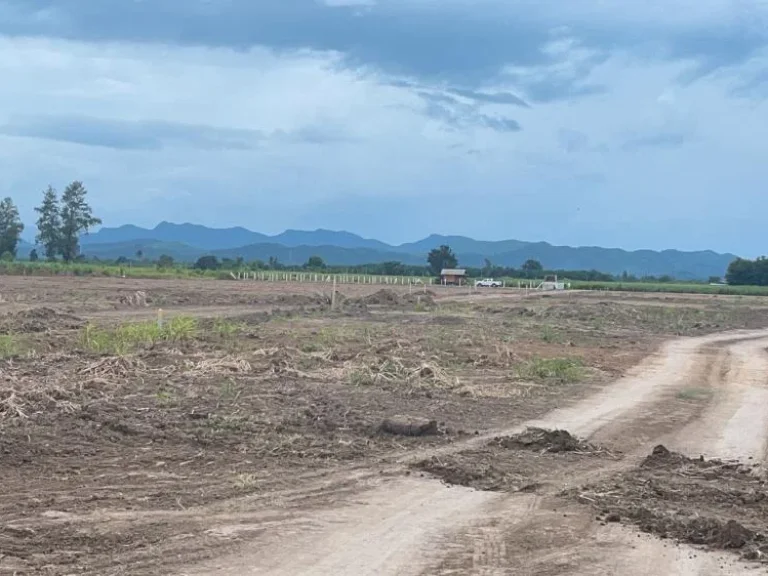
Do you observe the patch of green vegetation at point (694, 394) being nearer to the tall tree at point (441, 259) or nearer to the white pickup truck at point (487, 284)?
the white pickup truck at point (487, 284)

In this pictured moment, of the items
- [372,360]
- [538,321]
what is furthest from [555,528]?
[538,321]

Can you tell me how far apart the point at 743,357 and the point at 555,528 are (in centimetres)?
2178

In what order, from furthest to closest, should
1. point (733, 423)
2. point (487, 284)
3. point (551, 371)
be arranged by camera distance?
1. point (487, 284)
2. point (551, 371)
3. point (733, 423)

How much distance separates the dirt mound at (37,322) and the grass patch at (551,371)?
40.8 feet

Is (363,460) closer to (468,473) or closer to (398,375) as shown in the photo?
(468,473)

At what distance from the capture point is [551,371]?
831 inches

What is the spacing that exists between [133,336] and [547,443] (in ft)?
42.4

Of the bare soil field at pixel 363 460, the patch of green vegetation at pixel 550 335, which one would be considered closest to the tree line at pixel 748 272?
the patch of green vegetation at pixel 550 335

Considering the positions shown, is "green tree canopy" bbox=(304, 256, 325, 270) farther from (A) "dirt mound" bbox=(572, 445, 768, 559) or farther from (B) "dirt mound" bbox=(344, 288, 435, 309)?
(A) "dirt mound" bbox=(572, 445, 768, 559)

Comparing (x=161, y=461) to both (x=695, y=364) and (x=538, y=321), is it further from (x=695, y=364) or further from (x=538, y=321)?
(x=538, y=321)

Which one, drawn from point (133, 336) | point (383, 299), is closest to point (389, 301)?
point (383, 299)

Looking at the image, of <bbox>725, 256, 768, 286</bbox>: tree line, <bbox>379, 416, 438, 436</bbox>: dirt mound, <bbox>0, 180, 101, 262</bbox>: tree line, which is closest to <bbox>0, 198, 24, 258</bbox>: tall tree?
<bbox>0, 180, 101, 262</bbox>: tree line

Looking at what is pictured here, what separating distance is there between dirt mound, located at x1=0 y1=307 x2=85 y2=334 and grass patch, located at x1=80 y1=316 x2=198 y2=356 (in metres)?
2.68

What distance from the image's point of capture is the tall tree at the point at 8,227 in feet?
384
